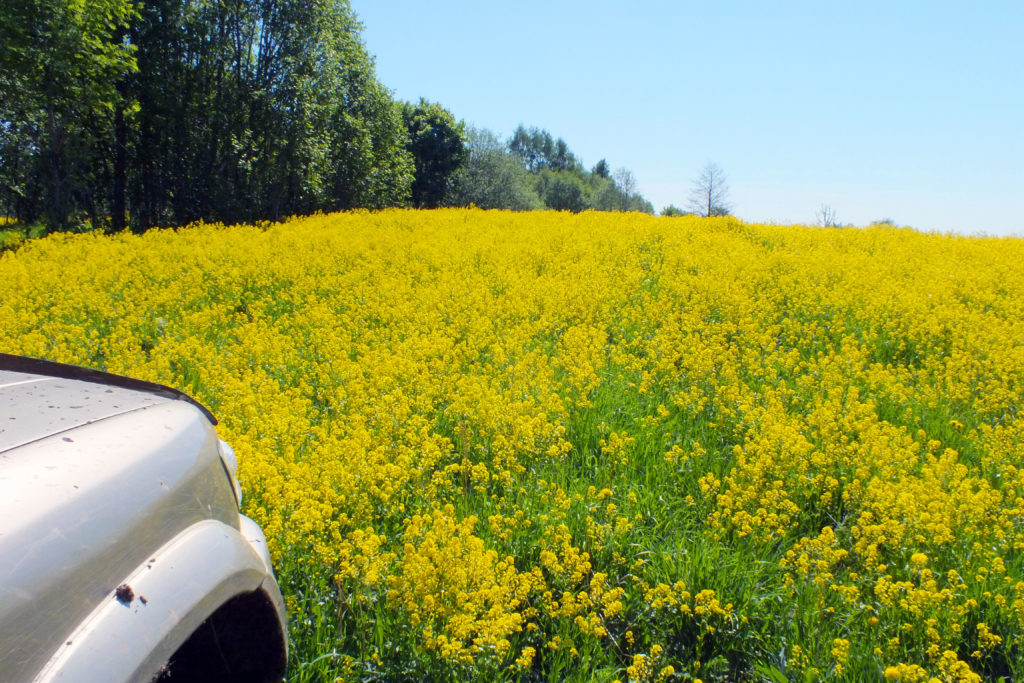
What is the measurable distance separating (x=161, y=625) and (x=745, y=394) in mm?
4898

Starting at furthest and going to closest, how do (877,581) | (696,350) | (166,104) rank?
(166,104)
(696,350)
(877,581)

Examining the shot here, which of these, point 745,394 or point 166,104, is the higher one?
point 166,104

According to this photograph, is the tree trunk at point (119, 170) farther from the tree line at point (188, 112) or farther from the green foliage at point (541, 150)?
the green foliage at point (541, 150)

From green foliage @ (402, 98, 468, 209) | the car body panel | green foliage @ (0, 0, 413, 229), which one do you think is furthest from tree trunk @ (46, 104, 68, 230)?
green foliage @ (402, 98, 468, 209)

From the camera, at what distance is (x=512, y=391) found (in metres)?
5.29

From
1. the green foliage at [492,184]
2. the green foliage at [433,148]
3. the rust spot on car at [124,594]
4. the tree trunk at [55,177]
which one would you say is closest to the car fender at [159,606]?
the rust spot on car at [124,594]

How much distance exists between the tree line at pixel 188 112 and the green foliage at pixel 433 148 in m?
10.4

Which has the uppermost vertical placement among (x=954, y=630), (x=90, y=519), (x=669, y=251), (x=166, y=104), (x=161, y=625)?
(x=166, y=104)

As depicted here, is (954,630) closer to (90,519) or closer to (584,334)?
(90,519)

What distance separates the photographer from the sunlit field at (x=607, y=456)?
280 cm

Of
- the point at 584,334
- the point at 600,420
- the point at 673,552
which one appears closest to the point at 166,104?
the point at 584,334

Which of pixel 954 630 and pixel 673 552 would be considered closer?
pixel 954 630

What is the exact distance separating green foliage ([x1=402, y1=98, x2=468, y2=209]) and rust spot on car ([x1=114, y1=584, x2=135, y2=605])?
4262 cm

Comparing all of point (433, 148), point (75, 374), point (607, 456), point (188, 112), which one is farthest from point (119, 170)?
point (75, 374)
